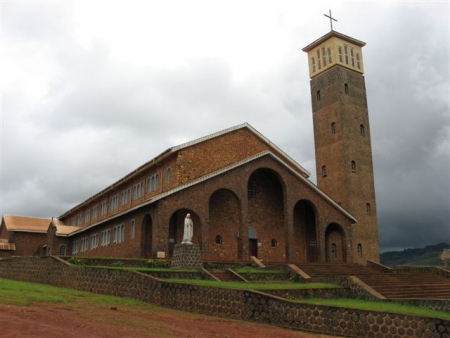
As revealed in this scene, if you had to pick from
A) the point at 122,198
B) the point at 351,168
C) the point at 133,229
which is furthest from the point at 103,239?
the point at 351,168

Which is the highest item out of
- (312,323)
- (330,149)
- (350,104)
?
(350,104)

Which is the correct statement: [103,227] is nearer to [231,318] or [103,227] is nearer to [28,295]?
[28,295]

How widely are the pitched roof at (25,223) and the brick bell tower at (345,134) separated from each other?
27.0 meters

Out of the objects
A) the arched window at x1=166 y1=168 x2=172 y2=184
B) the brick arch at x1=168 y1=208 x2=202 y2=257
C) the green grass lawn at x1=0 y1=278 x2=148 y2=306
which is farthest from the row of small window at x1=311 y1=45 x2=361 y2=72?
the green grass lawn at x1=0 y1=278 x2=148 y2=306

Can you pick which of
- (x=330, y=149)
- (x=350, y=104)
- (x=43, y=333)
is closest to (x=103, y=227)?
(x=330, y=149)

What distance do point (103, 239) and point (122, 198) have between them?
5.27 m

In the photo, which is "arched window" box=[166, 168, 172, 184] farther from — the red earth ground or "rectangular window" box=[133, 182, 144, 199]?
the red earth ground

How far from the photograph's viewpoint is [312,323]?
12680 millimetres

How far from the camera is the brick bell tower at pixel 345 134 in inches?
1506

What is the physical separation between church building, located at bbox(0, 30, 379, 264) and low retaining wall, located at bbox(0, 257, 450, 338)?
6.85m

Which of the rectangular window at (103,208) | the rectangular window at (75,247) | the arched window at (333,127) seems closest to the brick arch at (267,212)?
the arched window at (333,127)

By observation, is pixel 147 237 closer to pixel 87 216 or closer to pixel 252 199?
pixel 252 199

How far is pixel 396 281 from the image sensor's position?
Result: 2144 centimetres

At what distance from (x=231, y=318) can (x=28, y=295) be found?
6192mm
